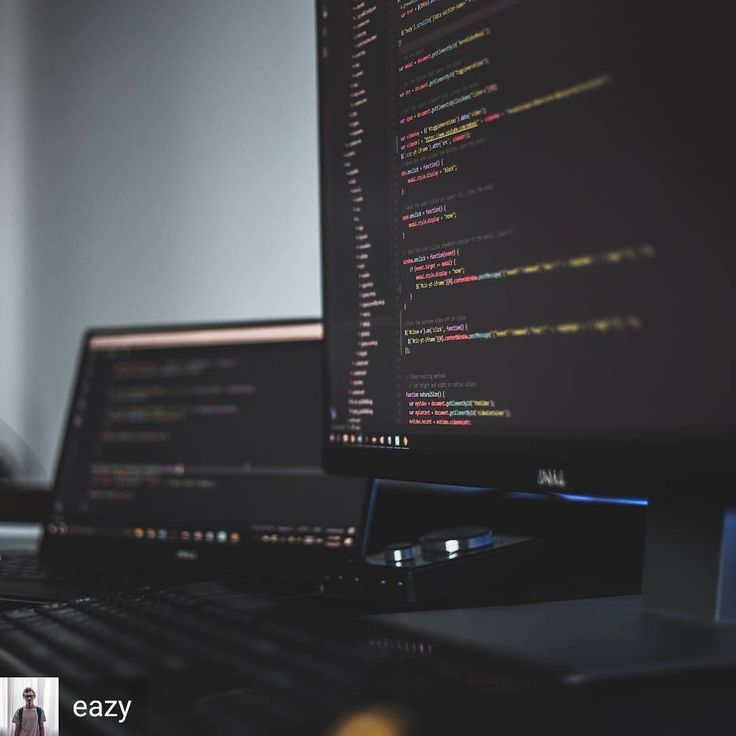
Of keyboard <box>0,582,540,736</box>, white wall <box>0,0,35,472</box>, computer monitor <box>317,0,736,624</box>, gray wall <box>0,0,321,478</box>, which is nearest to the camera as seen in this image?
keyboard <box>0,582,540,736</box>

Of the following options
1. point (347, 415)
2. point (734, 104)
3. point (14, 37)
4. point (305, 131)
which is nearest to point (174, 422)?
point (347, 415)

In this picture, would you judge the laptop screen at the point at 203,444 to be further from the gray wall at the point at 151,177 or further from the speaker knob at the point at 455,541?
the gray wall at the point at 151,177

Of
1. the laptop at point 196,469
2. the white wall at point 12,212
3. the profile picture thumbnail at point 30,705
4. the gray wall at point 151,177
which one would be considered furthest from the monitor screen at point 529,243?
the white wall at point 12,212

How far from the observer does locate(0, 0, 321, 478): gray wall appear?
4.82 feet

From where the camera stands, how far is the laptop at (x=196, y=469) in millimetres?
983

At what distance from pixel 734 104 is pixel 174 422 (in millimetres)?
808

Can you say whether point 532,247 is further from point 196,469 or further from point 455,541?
point 196,469

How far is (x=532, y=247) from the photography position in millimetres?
613

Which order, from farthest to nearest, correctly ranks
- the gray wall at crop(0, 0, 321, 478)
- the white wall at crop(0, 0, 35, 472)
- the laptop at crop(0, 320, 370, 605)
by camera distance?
the white wall at crop(0, 0, 35, 472), the gray wall at crop(0, 0, 321, 478), the laptop at crop(0, 320, 370, 605)

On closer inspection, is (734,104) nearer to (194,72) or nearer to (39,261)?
(194,72)

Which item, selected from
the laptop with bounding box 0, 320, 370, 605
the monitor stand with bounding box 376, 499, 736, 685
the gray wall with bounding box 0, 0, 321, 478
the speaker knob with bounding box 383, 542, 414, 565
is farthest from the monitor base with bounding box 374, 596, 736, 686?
the gray wall with bounding box 0, 0, 321, 478

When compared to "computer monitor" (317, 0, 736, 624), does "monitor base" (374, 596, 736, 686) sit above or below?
below

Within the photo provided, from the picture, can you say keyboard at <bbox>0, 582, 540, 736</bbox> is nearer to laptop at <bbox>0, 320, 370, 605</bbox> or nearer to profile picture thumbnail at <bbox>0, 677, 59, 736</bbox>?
profile picture thumbnail at <bbox>0, 677, 59, 736</bbox>

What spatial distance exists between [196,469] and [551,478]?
596mm
